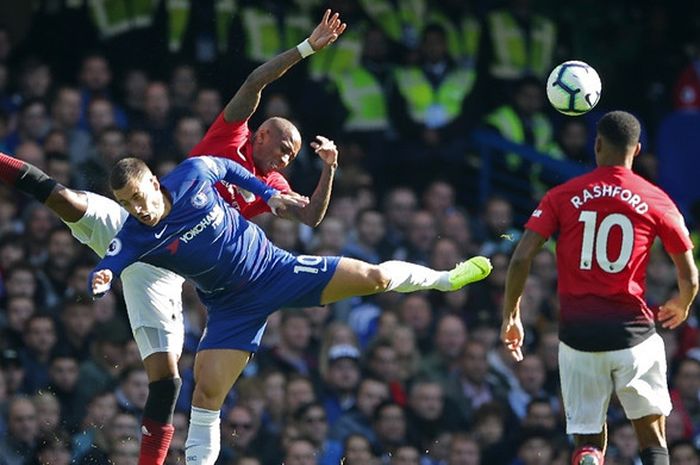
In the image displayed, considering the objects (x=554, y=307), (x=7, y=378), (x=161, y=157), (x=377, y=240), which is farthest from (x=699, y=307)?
(x=7, y=378)

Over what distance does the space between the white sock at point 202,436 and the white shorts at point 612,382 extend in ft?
7.12

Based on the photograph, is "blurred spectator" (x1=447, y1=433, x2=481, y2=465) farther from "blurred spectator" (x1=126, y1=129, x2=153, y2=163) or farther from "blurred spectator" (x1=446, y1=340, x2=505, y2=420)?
"blurred spectator" (x1=126, y1=129, x2=153, y2=163)

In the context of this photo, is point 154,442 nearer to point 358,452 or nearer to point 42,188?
point 42,188

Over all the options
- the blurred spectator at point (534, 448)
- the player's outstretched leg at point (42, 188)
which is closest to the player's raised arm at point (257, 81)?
the player's outstretched leg at point (42, 188)

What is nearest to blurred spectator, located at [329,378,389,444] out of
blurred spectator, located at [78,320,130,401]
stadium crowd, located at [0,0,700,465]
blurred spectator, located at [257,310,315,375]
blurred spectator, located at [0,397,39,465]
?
stadium crowd, located at [0,0,700,465]

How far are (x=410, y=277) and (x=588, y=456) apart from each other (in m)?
1.80

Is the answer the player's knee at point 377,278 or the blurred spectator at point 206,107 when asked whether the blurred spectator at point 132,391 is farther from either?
the player's knee at point 377,278

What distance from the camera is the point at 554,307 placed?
16016mm

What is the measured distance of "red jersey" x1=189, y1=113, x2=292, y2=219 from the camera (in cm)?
1120

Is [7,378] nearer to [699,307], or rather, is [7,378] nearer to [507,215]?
[507,215]

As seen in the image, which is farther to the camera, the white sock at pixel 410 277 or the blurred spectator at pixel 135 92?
the blurred spectator at pixel 135 92

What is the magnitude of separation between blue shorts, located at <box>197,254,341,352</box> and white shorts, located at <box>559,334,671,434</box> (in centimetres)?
170

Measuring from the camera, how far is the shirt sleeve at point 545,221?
9.97 m

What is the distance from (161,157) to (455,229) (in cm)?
277
